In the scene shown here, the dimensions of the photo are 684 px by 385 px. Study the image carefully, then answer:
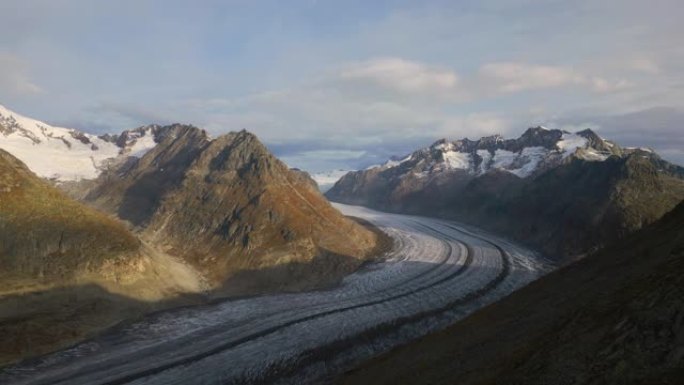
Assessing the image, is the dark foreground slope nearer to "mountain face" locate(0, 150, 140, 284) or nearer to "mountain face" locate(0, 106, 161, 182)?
"mountain face" locate(0, 150, 140, 284)

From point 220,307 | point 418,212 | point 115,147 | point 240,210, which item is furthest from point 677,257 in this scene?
point 418,212

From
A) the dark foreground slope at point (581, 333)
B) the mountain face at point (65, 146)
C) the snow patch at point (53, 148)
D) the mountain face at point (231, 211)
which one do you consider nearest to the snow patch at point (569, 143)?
the mountain face at point (231, 211)

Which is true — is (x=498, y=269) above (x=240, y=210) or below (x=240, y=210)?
below

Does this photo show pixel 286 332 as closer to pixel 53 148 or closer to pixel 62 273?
pixel 62 273

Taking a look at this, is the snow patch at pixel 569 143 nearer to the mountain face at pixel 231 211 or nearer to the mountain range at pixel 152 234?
the mountain range at pixel 152 234

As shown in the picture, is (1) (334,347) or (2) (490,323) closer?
(2) (490,323)

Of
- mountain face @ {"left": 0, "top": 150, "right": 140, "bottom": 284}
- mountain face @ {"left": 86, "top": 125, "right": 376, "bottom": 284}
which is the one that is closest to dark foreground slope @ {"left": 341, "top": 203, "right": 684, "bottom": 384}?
mountain face @ {"left": 0, "top": 150, "right": 140, "bottom": 284}

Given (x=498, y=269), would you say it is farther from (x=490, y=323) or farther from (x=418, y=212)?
(x=418, y=212)
